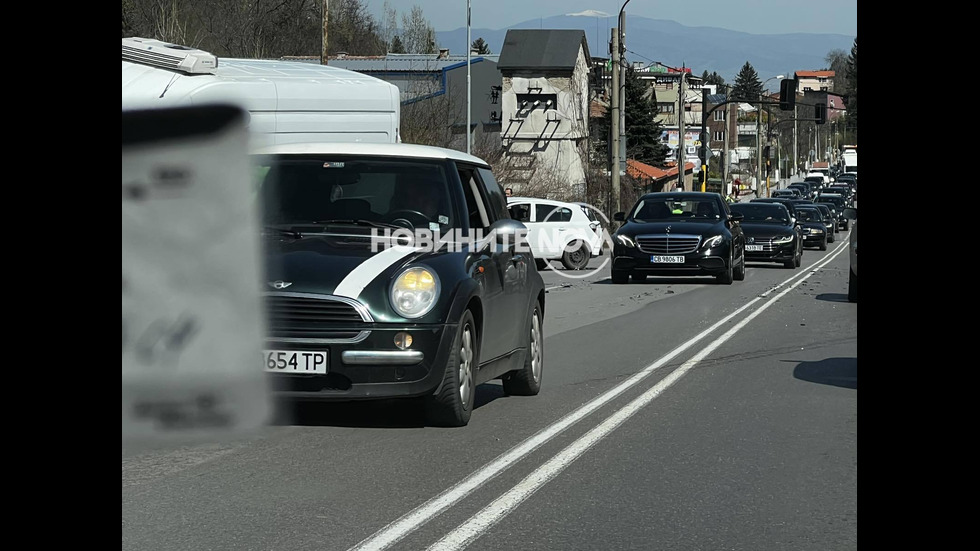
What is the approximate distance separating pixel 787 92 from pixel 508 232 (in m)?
40.1

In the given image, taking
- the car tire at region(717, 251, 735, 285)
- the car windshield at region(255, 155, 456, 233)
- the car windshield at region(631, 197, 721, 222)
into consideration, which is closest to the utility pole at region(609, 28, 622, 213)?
the car windshield at region(631, 197, 721, 222)

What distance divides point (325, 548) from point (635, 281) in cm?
2090

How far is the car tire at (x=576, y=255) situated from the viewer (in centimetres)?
3117

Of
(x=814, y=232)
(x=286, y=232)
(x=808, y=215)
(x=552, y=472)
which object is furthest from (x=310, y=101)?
(x=808, y=215)

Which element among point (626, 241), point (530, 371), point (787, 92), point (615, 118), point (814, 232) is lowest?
point (530, 371)

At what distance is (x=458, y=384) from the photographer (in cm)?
825

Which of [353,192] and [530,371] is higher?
[353,192]

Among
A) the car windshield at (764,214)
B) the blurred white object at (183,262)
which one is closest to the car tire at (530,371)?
the blurred white object at (183,262)

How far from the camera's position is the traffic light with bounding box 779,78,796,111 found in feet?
155

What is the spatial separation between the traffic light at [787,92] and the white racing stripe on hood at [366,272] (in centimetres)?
4040

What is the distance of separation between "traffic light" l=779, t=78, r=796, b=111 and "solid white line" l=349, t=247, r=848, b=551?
37689 millimetres

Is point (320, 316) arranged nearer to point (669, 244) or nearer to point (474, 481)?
point (474, 481)
